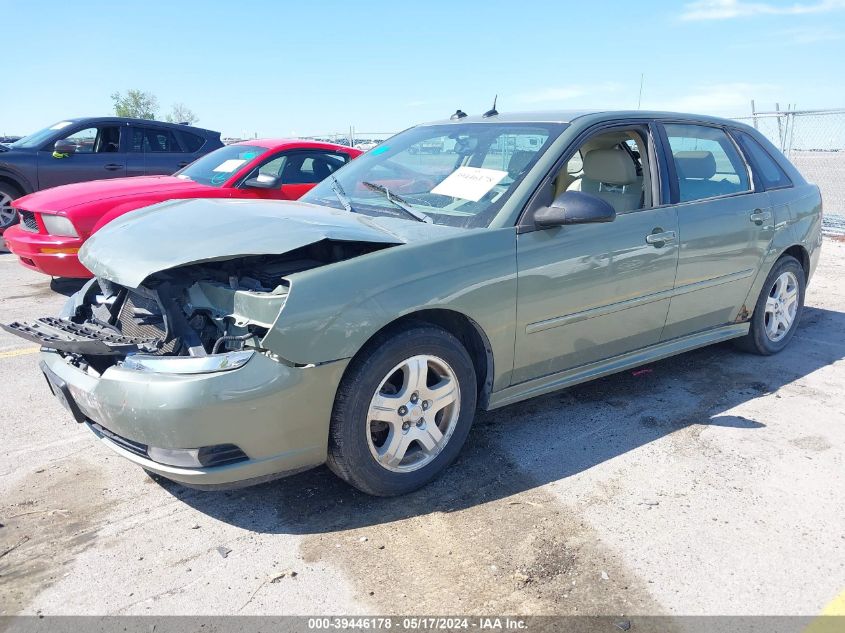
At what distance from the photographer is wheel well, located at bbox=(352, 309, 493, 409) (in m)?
3.08

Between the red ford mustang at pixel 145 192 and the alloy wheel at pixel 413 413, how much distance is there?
2981 mm

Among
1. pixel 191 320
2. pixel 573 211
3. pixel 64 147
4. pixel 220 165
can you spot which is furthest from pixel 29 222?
pixel 573 211

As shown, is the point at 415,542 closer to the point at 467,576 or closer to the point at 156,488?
the point at 467,576

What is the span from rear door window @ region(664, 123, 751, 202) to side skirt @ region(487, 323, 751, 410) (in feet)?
2.91

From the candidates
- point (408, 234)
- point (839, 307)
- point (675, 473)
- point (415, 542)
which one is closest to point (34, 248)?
point (408, 234)

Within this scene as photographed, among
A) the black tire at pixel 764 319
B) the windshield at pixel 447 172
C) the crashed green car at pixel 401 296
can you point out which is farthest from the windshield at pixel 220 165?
the black tire at pixel 764 319

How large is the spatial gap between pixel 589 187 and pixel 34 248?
192 inches

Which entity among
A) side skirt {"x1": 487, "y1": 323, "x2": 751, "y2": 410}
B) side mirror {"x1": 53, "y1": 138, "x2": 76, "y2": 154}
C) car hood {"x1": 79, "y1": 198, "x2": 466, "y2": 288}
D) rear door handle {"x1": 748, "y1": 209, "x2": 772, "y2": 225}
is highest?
side mirror {"x1": 53, "y1": 138, "x2": 76, "y2": 154}

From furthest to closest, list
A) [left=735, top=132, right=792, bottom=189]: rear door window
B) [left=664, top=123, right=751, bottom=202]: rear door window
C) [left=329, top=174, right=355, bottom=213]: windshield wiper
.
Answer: [left=735, top=132, right=792, bottom=189]: rear door window < [left=664, top=123, right=751, bottom=202]: rear door window < [left=329, top=174, right=355, bottom=213]: windshield wiper

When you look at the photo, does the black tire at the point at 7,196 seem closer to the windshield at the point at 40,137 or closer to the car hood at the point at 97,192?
the windshield at the point at 40,137

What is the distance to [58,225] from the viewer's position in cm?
610

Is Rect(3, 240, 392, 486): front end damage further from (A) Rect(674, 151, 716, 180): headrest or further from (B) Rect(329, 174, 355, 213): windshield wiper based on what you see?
(A) Rect(674, 151, 716, 180): headrest

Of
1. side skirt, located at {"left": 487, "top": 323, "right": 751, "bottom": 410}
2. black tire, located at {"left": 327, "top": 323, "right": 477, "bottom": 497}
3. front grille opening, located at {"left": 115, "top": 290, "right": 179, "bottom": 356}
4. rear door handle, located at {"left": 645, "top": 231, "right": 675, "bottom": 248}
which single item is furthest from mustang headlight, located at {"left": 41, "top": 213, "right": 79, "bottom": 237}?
rear door handle, located at {"left": 645, "top": 231, "right": 675, "bottom": 248}

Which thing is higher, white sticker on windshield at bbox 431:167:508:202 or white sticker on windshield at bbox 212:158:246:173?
white sticker on windshield at bbox 212:158:246:173
